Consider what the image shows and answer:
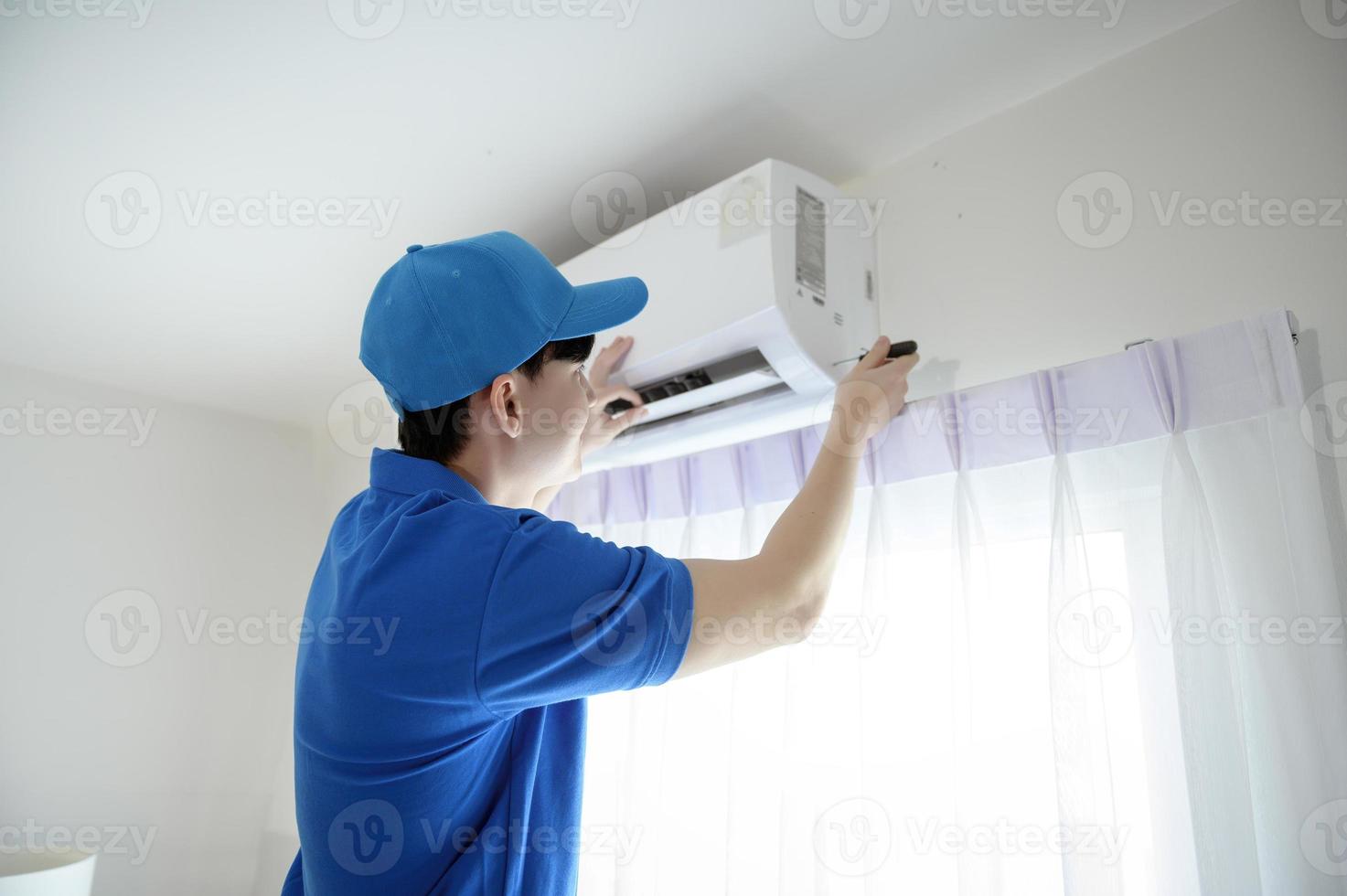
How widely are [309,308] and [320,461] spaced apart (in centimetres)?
101

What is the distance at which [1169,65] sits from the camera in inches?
44.7

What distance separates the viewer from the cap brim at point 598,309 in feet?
2.84

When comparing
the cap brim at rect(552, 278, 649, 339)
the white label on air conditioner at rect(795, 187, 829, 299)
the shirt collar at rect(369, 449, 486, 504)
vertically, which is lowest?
Answer: the shirt collar at rect(369, 449, 486, 504)

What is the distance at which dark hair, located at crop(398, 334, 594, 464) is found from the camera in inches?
34.0

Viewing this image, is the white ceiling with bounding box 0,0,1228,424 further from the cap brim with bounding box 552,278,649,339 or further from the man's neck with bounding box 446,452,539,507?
the man's neck with bounding box 446,452,539,507

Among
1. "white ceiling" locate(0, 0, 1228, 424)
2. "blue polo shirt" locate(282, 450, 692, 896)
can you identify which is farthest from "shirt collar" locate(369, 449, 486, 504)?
"white ceiling" locate(0, 0, 1228, 424)

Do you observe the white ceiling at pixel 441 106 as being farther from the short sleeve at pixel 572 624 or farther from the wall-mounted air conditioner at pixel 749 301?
the short sleeve at pixel 572 624

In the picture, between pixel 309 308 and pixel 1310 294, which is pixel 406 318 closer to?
pixel 1310 294

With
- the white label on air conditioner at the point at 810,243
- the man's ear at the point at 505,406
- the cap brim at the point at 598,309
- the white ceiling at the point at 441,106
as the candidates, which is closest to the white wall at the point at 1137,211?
the white ceiling at the point at 441,106

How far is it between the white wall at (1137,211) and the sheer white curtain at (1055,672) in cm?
10

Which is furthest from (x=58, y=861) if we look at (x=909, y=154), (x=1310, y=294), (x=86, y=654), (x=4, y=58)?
(x=1310, y=294)

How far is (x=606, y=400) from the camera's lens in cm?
138

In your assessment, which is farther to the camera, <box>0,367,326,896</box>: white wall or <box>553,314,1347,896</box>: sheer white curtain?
<box>0,367,326,896</box>: white wall

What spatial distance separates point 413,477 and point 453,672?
219 millimetres
